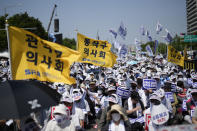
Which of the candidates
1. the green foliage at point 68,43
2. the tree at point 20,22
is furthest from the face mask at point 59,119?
the green foliage at point 68,43

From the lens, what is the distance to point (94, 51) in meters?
10.3

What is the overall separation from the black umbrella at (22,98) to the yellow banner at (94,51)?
590 centimetres

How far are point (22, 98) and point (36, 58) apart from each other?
2.12 m

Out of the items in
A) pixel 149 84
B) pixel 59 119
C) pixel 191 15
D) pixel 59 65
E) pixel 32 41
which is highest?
pixel 191 15

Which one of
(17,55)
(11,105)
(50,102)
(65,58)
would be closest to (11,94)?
(11,105)

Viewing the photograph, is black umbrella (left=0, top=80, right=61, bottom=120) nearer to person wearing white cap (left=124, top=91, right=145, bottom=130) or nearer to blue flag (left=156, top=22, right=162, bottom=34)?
person wearing white cap (left=124, top=91, right=145, bottom=130)

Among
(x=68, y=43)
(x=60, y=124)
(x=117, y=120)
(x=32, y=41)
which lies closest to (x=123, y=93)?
(x=117, y=120)

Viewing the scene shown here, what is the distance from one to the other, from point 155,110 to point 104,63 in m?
5.97

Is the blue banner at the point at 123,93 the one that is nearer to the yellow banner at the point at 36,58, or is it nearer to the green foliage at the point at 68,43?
the yellow banner at the point at 36,58

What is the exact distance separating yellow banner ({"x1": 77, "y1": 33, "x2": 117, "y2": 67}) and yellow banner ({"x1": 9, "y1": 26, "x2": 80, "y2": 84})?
12.3 feet

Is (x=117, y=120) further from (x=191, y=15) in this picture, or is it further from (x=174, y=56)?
(x=191, y=15)

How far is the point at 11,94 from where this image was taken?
350cm

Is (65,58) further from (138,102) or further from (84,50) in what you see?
(84,50)

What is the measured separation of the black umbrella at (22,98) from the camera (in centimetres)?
332
